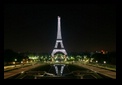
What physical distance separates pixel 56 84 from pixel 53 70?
0.86 metres

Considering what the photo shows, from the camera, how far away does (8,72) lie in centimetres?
1147

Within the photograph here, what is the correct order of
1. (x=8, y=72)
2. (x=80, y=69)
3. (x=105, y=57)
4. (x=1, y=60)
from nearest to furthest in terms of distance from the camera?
(x=1, y=60)
(x=8, y=72)
(x=80, y=69)
(x=105, y=57)

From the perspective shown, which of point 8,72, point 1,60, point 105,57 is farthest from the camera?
point 105,57

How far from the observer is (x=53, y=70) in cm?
1173

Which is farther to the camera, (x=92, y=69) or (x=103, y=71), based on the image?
(x=92, y=69)

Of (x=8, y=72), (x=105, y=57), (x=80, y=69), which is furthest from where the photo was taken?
(x=105, y=57)

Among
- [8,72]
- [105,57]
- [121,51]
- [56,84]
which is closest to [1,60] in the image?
[8,72]

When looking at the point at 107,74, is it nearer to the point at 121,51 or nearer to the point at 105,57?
the point at 121,51

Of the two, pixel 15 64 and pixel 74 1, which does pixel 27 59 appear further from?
pixel 74 1

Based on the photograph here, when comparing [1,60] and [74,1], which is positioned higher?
[74,1]

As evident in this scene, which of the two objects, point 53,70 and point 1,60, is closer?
point 1,60

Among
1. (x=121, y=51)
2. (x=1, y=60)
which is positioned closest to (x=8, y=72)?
(x=1, y=60)

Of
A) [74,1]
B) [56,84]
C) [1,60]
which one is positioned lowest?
[56,84]

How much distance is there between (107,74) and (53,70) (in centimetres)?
159
